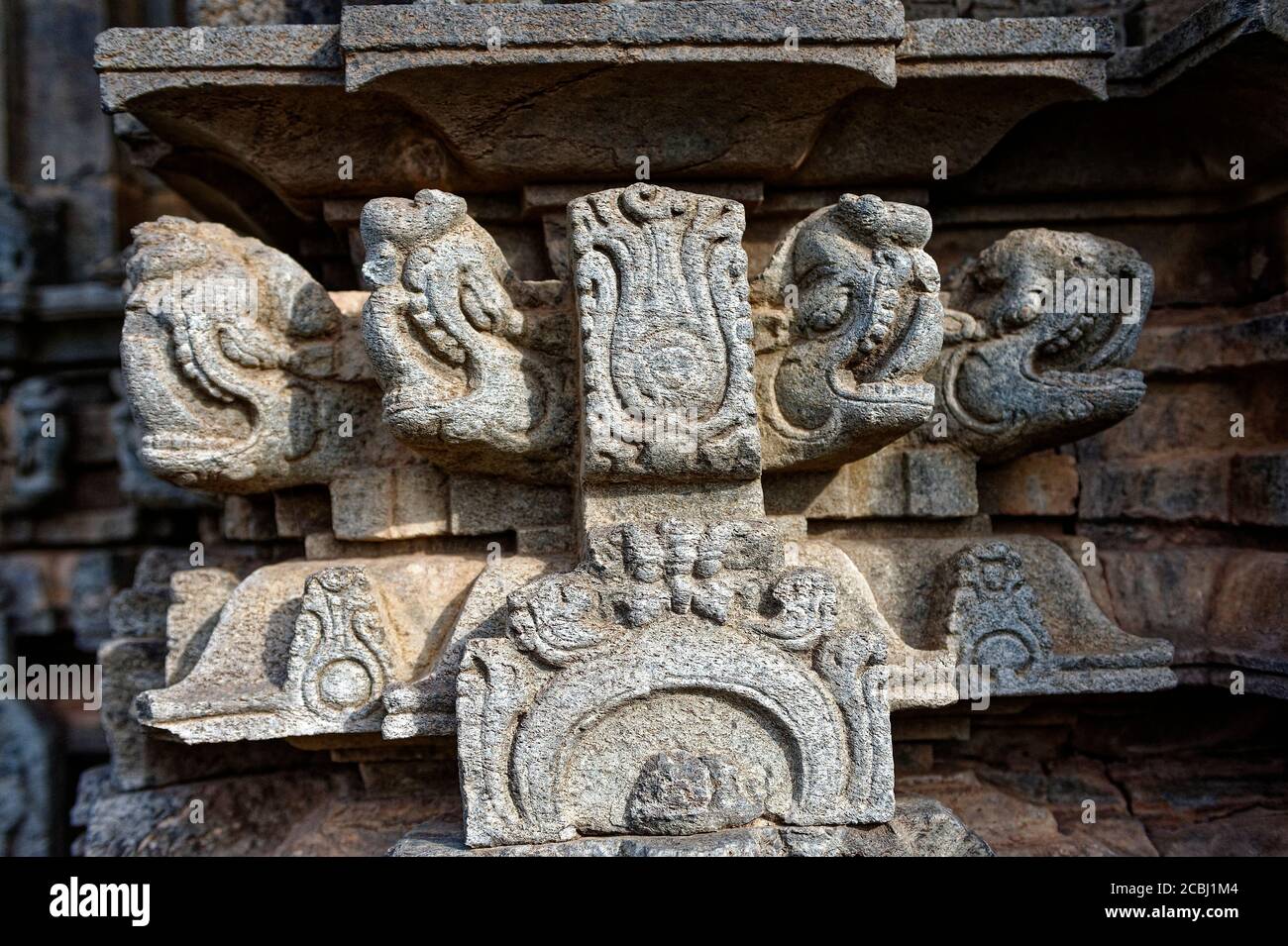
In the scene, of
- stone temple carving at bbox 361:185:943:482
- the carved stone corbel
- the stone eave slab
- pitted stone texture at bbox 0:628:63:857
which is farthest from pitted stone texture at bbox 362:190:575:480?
pitted stone texture at bbox 0:628:63:857

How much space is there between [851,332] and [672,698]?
0.90m

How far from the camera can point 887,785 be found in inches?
86.7

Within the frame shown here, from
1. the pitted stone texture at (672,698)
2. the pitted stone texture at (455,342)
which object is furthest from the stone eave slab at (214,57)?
the pitted stone texture at (672,698)

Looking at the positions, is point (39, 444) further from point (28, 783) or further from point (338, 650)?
point (338, 650)

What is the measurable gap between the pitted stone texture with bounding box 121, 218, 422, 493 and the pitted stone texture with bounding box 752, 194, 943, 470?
98 centimetres

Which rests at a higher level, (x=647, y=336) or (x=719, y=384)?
(x=647, y=336)

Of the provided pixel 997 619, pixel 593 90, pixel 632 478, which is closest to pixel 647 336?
pixel 632 478

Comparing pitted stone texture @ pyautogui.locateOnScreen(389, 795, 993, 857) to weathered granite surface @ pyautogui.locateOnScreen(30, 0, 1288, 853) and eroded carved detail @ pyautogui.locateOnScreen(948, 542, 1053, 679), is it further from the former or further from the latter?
eroded carved detail @ pyautogui.locateOnScreen(948, 542, 1053, 679)

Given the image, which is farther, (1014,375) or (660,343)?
(1014,375)

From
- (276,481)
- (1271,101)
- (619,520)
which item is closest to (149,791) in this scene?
(276,481)

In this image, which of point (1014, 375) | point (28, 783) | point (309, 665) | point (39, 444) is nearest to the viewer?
point (309, 665)

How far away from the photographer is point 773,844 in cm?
216

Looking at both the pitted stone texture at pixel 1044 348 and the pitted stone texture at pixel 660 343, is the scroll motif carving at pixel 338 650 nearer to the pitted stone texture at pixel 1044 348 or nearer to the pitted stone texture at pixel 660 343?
the pitted stone texture at pixel 660 343
